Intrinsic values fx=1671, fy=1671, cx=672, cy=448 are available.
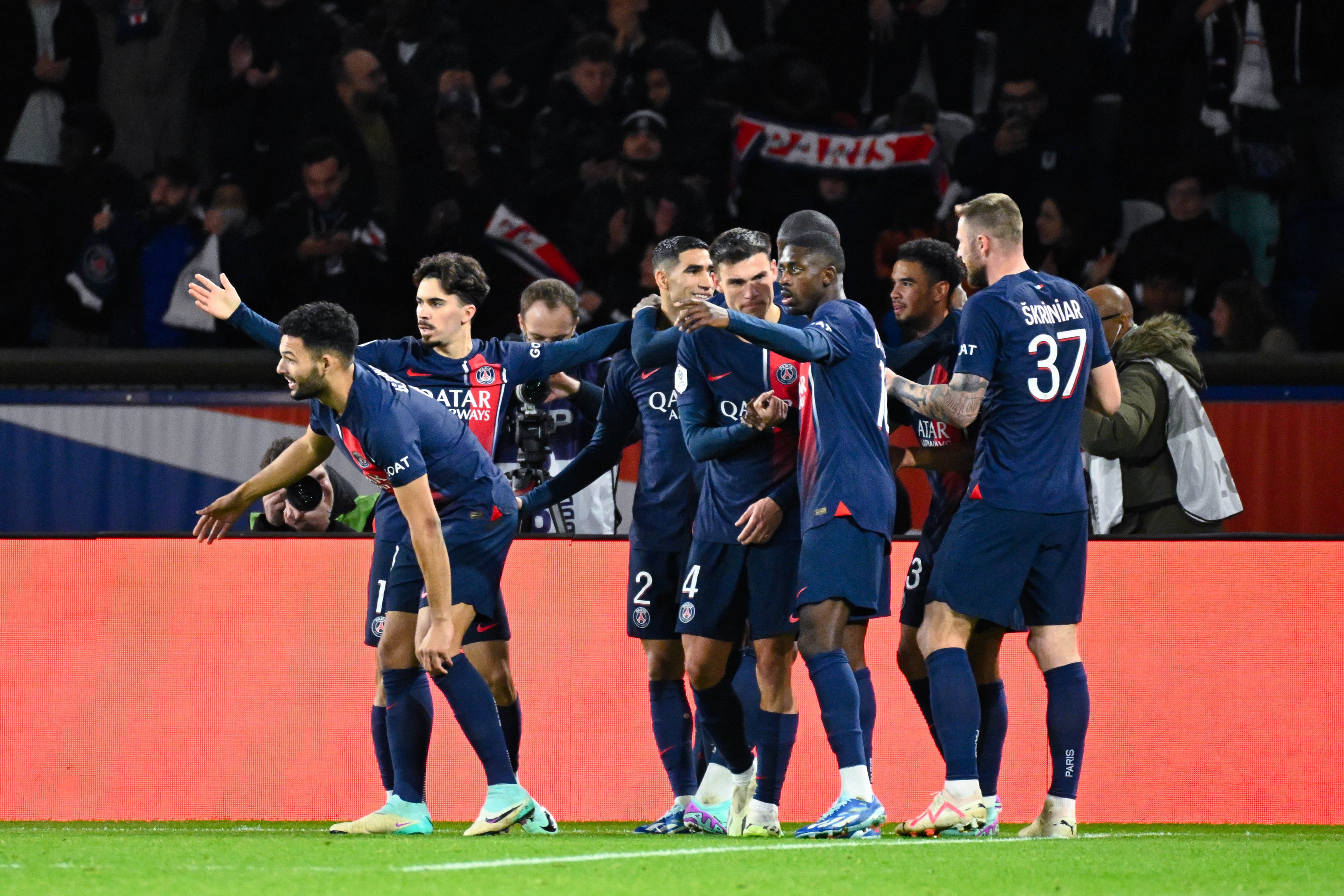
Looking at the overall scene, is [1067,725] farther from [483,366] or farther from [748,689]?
[483,366]

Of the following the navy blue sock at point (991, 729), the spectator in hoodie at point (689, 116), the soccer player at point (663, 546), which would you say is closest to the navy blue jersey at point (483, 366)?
the soccer player at point (663, 546)

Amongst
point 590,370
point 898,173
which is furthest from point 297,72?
point 590,370

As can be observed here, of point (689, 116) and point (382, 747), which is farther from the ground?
point (689, 116)

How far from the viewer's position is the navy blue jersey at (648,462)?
5.78m

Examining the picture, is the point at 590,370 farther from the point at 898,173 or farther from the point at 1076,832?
the point at 898,173

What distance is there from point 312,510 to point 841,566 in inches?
120

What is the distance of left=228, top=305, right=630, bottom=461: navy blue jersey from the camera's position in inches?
Result: 229

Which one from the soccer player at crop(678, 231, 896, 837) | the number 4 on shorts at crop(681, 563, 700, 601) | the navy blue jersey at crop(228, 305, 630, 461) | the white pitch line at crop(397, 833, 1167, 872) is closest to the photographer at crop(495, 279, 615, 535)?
the navy blue jersey at crop(228, 305, 630, 461)

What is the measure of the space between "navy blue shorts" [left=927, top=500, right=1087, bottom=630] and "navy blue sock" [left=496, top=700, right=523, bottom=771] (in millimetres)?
1654

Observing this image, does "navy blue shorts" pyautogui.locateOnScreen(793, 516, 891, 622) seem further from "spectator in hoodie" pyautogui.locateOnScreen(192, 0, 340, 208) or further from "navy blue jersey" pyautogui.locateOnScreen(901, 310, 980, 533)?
"spectator in hoodie" pyautogui.locateOnScreen(192, 0, 340, 208)

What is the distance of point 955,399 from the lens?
4953 mm

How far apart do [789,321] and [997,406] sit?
28.9 inches

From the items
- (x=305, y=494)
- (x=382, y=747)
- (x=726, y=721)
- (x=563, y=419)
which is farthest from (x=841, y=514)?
(x=305, y=494)

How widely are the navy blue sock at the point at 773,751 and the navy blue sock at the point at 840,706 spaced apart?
269mm
